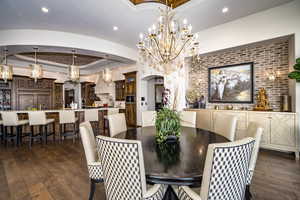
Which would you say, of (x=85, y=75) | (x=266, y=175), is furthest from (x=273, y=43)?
(x=85, y=75)

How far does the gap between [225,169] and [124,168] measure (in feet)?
2.19

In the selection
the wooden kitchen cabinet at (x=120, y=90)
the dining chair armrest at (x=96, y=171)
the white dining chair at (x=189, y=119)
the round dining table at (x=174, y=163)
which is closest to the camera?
the round dining table at (x=174, y=163)

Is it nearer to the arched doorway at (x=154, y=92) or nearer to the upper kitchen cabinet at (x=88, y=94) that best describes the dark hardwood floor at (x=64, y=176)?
the arched doorway at (x=154, y=92)

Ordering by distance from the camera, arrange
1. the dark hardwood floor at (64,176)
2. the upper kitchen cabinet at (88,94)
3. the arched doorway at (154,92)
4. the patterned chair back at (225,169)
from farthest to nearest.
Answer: the upper kitchen cabinet at (88,94) < the arched doorway at (154,92) < the dark hardwood floor at (64,176) < the patterned chair back at (225,169)

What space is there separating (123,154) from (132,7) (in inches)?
132

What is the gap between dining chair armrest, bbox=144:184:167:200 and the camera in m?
1.09

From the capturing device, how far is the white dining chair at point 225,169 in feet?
2.84

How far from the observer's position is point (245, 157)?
970mm

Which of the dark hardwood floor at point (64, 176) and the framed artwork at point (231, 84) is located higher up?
the framed artwork at point (231, 84)

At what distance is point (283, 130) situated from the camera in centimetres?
315

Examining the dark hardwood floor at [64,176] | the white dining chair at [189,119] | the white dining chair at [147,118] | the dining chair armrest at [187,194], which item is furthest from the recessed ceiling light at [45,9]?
the dining chair armrest at [187,194]

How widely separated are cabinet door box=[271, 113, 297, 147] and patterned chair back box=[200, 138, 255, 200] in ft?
10.3

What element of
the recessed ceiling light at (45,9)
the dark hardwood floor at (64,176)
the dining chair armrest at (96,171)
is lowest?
the dark hardwood floor at (64,176)

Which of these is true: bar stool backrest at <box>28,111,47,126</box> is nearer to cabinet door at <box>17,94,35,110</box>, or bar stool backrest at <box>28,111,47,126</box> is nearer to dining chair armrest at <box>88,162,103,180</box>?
dining chair armrest at <box>88,162,103,180</box>
